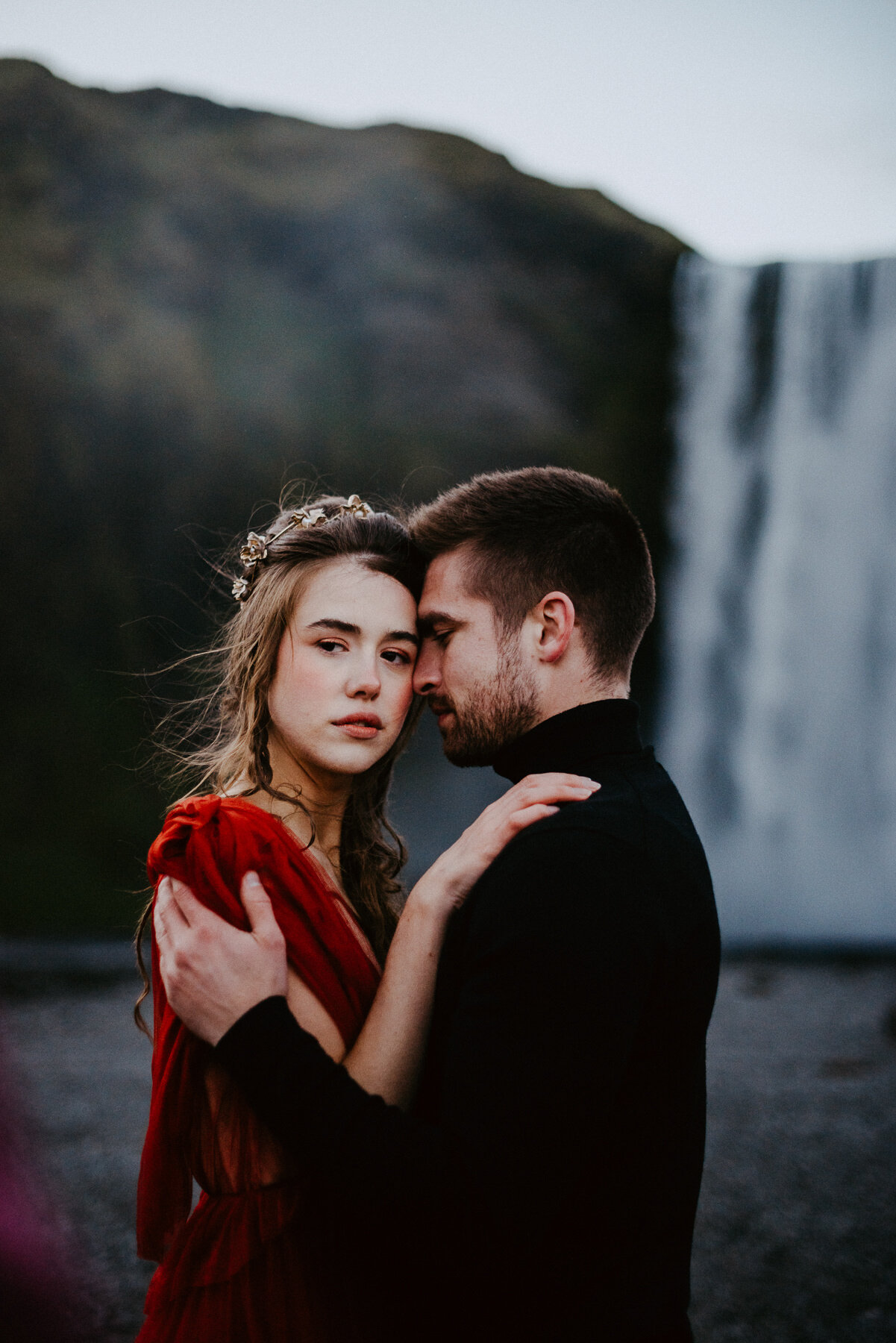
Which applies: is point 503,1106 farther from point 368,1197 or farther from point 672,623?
point 672,623

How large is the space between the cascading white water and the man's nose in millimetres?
12389

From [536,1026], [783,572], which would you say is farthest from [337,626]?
[783,572]

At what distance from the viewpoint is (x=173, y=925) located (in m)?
1.76

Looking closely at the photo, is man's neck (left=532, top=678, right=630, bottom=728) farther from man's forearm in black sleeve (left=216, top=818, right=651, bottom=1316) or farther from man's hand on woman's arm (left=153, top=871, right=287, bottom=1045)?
man's hand on woman's arm (left=153, top=871, right=287, bottom=1045)

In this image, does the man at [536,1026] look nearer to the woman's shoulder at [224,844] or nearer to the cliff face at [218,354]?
the woman's shoulder at [224,844]

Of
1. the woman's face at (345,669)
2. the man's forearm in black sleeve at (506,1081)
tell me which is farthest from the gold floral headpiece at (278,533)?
the man's forearm in black sleeve at (506,1081)

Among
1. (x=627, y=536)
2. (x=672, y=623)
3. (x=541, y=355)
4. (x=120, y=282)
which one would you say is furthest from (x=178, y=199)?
(x=627, y=536)

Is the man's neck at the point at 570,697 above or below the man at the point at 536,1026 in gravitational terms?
above

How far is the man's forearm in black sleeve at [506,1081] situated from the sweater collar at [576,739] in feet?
1.24

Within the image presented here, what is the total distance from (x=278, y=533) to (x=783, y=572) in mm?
12996

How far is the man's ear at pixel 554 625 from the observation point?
1.96 m

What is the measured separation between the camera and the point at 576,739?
1.92m

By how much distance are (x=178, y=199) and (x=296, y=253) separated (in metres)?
1.67

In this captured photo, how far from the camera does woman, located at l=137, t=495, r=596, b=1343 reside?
1.76 meters
